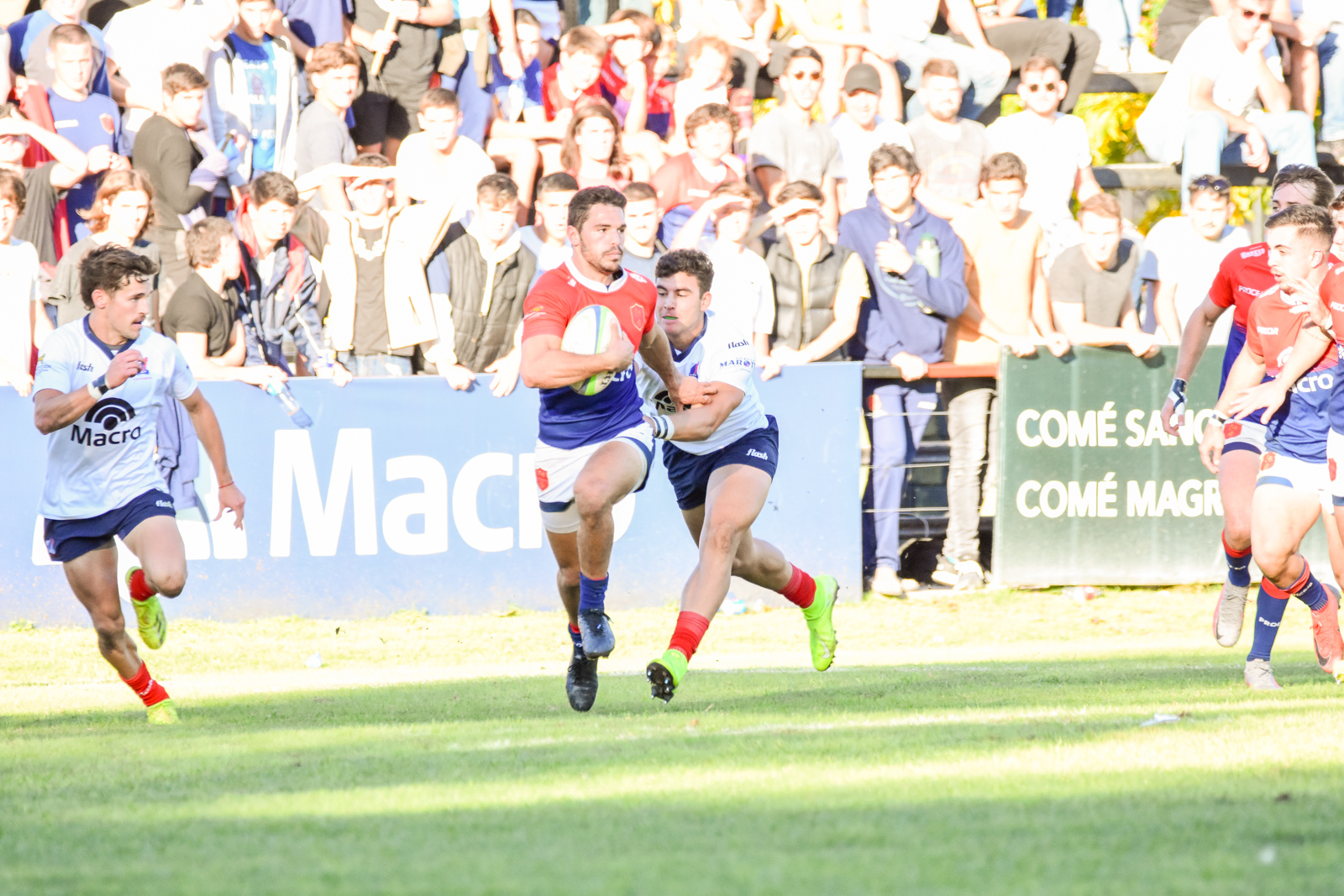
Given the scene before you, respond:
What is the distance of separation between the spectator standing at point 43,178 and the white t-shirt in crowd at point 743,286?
490cm

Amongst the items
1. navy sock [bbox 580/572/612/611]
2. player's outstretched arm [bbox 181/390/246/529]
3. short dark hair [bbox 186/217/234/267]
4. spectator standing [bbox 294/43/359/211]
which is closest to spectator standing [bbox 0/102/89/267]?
short dark hair [bbox 186/217/234/267]

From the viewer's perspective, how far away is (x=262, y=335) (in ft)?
40.8

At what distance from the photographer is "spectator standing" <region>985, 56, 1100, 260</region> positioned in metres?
14.4

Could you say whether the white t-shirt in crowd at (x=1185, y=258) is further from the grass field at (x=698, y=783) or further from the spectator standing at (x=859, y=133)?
the grass field at (x=698, y=783)

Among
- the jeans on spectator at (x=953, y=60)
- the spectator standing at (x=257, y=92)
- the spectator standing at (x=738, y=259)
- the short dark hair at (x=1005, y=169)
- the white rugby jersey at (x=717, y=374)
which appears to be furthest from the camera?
the jeans on spectator at (x=953, y=60)

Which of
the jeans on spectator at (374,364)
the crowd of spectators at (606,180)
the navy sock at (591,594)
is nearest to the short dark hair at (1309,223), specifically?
the navy sock at (591,594)

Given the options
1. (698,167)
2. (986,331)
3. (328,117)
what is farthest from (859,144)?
(328,117)

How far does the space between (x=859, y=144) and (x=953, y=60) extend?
70.8 inches

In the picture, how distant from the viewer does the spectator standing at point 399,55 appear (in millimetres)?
14039

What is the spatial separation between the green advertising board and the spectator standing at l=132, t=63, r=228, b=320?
6.60m

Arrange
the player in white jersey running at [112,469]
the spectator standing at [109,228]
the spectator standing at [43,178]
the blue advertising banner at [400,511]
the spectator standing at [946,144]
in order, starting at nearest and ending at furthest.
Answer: the player in white jersey running at [112,469]
the spectator standing at [109,228]
the blue advertising banner at [400,511]
the spectator standing at [43,178]
the spectator standing at [946,144]

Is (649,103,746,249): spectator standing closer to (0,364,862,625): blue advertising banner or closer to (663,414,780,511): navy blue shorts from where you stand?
(0,364,862,625): blue advertising banner

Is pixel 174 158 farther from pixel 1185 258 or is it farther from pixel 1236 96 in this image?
pixel 1236 96

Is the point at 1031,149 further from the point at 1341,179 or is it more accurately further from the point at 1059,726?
the point at 1059,726
